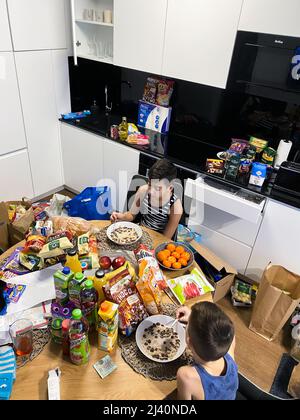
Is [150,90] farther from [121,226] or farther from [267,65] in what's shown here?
[121,226]

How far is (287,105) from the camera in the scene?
2.19 metres

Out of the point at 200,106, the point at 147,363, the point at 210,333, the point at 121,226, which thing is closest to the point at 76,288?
the point at 147,363

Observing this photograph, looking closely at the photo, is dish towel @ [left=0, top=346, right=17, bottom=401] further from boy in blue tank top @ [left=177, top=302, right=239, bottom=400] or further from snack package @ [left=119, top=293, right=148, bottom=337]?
boy in blue tank top @ [left=177, top=302, right=239, bottom=400]

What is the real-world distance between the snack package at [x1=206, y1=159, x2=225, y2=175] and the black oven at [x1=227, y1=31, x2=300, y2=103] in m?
0.53

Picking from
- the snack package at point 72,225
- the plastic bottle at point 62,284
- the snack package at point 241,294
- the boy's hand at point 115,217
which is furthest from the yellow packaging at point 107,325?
the snack package at point 241,294

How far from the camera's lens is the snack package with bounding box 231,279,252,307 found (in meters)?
2.27

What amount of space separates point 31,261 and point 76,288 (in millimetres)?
470

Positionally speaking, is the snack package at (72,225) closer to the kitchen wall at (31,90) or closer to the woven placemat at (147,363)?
the woven placemat at (147,363)

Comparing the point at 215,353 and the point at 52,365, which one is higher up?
the point at 215,353

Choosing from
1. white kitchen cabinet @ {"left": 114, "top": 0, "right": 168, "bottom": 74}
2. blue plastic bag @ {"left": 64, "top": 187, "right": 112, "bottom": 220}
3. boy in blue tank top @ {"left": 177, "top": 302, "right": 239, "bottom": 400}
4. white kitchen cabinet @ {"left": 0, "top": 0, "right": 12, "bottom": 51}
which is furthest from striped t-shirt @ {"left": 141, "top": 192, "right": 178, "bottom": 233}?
white kitchen cabinet @ {"left": 0, "top": 0, "right": 12, "bottom": 51}

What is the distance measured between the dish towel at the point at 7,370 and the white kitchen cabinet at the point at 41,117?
7.24ft

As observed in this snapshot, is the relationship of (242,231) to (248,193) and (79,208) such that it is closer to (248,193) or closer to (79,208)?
(248,193)

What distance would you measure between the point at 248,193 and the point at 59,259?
138 centimetres


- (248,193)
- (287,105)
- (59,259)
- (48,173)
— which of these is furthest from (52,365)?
(48,173)
